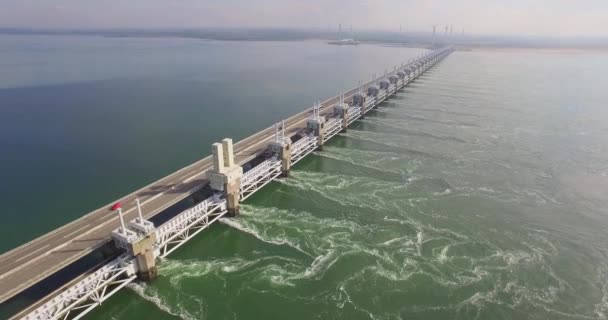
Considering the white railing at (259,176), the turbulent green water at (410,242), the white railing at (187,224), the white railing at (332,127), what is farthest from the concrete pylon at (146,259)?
the white railing at (332,127)

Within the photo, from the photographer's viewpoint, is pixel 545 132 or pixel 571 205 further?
pixel 545 132

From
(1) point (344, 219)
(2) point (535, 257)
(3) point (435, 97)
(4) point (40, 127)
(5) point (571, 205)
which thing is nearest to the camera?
(2) point (535, 257)

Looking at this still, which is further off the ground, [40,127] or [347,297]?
[40,127]

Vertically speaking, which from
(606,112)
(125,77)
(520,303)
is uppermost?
(125,77)

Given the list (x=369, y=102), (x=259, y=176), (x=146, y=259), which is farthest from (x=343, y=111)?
(x=146, y=259)

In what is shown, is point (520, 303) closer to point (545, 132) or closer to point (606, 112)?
point (545, 132)

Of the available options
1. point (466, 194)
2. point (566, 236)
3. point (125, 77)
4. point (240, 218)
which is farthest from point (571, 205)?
point (125, 77)
